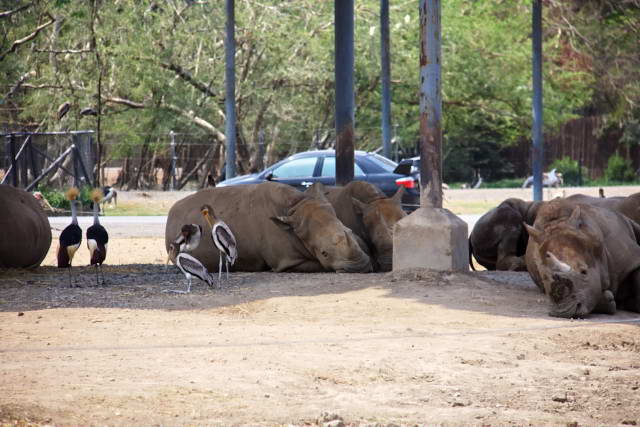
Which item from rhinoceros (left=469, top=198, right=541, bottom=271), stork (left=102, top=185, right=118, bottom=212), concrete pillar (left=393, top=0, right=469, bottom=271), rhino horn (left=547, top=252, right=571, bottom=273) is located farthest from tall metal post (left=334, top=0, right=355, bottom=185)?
stork (left=102, top=185, right=118, bottom=212)

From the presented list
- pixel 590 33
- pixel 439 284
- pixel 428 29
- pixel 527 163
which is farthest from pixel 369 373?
pixel 527 163

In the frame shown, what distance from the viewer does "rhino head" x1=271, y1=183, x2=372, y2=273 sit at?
48.7 feet

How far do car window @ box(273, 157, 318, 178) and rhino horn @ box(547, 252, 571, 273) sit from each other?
495 inches

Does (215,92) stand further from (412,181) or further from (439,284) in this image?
(439,284)

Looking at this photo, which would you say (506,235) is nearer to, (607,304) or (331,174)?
(607,304)

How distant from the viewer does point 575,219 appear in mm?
11789

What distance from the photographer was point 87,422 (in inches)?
259

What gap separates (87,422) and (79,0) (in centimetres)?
2652

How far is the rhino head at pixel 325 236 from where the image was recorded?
14.9 metres

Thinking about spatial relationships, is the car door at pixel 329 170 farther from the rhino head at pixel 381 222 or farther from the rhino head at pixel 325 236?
the rhino head at pixel 325 236

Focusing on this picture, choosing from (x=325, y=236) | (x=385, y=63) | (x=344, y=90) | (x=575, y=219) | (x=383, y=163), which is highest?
(x=385, y=63)

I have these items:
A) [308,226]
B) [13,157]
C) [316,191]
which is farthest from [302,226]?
[13,157]

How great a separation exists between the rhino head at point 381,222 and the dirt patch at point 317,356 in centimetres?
178

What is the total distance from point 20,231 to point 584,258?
832 centimetres
